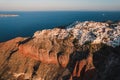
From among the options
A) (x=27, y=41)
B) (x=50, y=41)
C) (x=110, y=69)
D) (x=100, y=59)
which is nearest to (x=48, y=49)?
(x=50, y=41)

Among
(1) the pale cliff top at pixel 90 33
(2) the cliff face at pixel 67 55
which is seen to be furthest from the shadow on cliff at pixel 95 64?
(1) the pale cliff top at pixel 90 33

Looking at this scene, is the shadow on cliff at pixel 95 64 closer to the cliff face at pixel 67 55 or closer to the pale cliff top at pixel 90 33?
Answer: the cliff face at pixel 67 55

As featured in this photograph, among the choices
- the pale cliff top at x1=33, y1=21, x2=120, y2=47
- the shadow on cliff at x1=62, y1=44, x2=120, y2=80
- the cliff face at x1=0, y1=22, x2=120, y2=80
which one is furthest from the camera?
the pale cliff top at x1=33, y1=21, x2=120, y2=47

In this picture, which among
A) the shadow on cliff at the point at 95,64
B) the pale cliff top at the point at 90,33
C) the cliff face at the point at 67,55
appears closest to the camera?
the shadow on cliff at the point at 95,64

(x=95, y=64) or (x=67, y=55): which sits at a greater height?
(x=67, y=55)

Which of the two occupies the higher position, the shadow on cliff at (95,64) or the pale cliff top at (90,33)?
the pale cliff top at (90,33)

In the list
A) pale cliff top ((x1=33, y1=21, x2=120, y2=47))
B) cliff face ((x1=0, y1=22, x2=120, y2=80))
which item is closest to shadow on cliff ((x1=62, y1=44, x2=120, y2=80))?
cliff face ((x1=0, y1=22, x2=120, y2=80))

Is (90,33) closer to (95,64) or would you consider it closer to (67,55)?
(67,55)

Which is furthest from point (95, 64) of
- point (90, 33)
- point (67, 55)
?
A: point (90, 33)

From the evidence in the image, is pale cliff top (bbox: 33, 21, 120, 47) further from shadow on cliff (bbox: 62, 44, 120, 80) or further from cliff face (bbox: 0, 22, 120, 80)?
shadow on cliff (bbox: 62, 44, 120, 80)
